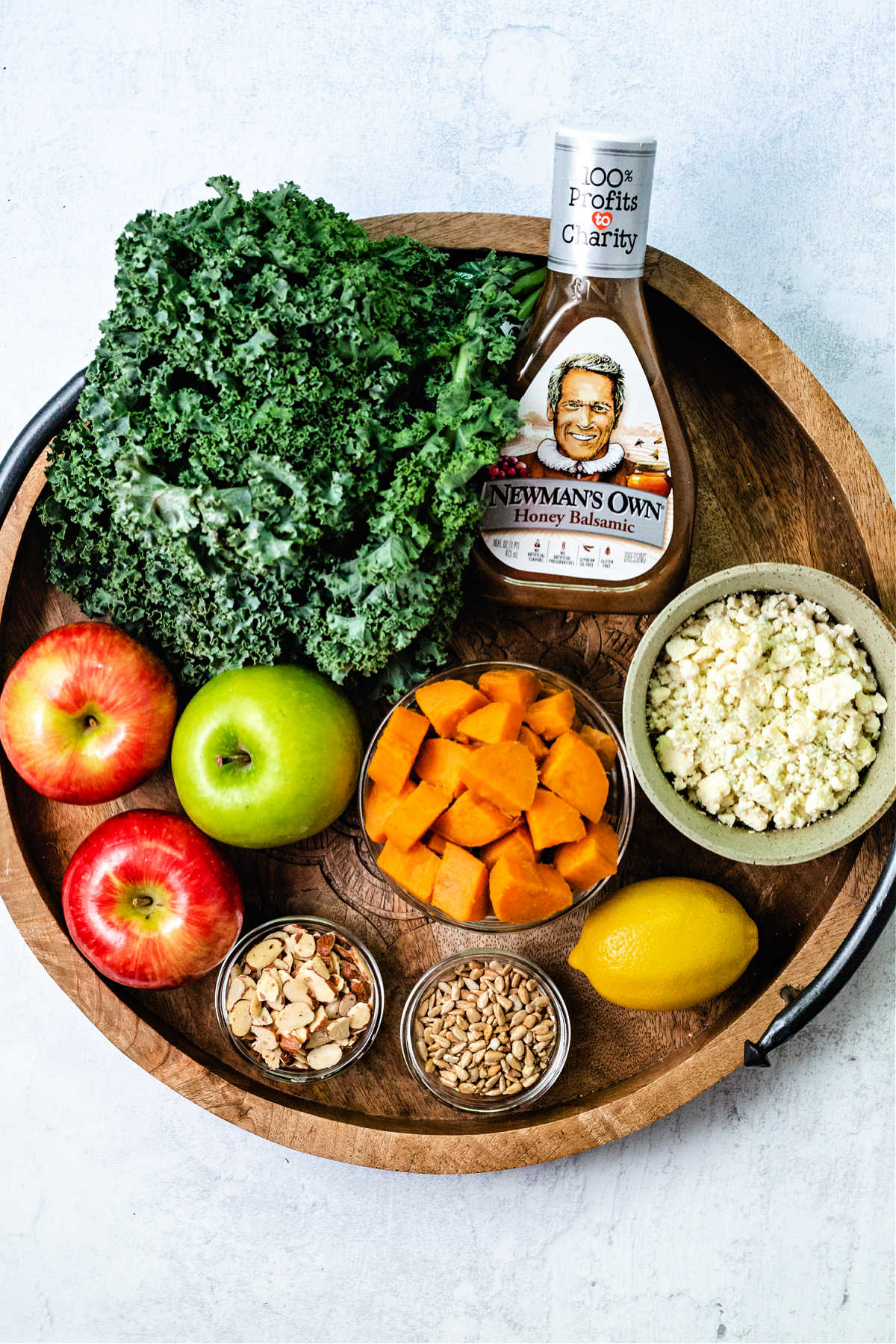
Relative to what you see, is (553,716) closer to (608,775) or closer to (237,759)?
(608,775)

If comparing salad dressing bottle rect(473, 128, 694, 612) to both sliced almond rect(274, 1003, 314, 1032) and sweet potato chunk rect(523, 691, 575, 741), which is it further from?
sliced almond rect(274, 1003, 314, 1032)

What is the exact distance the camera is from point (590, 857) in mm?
1348

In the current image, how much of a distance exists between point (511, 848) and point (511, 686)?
0.74 ft

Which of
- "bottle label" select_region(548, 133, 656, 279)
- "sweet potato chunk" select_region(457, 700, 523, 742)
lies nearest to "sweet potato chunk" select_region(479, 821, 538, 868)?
"sweet potato chunk" select_region(457, 700, 523, 742)

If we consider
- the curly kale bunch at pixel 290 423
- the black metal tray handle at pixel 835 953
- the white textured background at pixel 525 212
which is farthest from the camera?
the white textured background at pixel 525 212

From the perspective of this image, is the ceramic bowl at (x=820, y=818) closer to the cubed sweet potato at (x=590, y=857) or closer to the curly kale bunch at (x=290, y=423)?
the cubed sweet potato at (x=590, y=857)

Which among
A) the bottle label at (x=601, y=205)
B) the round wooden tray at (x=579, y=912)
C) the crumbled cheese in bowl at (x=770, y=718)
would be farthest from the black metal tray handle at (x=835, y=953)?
the bottle label at (x=601, y=205)

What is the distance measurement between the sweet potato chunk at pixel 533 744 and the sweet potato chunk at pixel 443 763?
0.08 m

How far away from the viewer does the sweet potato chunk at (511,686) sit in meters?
1.38

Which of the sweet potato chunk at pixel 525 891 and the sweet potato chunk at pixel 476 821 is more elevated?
the sweet potato chunk at pixel 476 821

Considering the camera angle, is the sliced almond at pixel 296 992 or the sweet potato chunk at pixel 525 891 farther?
the sliced almond at pixel 296 992

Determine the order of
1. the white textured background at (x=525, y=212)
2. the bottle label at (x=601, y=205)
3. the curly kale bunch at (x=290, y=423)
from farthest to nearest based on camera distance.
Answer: the white textured background at (x=525, y=212) → the bottle label at (x=601, y=205) → the curly kale bunch at (x=290, y=423)

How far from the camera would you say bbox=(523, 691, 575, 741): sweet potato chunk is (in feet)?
4.54

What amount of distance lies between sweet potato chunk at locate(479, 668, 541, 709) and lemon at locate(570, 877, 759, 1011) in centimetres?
33
